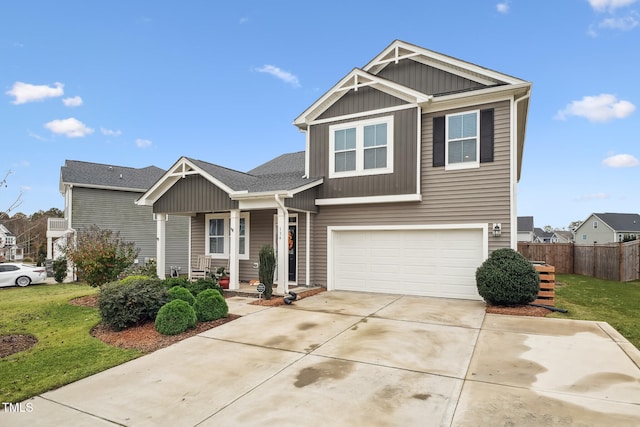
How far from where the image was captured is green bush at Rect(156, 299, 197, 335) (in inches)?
256

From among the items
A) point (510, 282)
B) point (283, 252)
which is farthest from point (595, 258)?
point (283, 252)

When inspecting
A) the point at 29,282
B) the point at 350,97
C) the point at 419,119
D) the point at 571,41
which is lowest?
the point at 29,282

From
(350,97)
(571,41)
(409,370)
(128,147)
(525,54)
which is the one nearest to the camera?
(409,370)

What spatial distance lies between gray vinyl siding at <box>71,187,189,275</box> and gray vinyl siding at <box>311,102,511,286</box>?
14.1 metres

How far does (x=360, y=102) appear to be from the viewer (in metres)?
11.1

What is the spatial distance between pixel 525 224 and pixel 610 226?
29.6ft

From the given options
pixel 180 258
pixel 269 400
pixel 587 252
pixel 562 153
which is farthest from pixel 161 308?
pixel 562 153

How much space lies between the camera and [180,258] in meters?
23.2

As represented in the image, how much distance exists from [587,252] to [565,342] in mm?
14875

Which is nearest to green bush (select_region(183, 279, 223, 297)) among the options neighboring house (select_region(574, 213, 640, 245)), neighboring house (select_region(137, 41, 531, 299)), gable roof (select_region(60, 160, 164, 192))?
neighboring house (select_region(137, 41, 531, 299))

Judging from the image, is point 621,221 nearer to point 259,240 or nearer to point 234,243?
point 259,240

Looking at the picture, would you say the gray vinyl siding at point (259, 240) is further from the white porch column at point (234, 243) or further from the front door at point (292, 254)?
the white porch column at point (234, 243)

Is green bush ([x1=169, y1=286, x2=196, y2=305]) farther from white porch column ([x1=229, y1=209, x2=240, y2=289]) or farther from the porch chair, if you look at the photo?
the porch chair

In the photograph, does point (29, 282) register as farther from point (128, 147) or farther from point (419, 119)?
point (419, 119)
